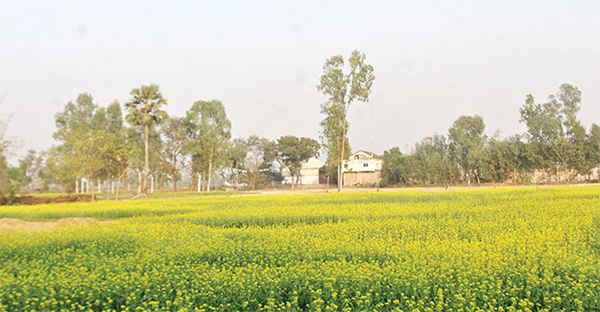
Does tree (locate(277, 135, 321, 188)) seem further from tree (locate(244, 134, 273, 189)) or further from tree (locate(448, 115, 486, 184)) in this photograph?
tree (locate(448, 115, 486, 184))

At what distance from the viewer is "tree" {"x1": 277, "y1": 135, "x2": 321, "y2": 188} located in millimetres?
64000

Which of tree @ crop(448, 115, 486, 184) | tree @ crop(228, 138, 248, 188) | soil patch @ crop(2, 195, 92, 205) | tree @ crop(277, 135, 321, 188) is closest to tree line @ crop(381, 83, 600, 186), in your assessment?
tree @ crop(448, 115, 486, 184)

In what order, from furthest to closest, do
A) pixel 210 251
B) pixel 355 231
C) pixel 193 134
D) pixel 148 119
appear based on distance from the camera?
1. pixel 193 134
2. pixel 148 119
3. pixel 355 231
4. pixel 210 251

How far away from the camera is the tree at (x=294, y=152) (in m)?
64.0

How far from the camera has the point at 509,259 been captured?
6480 millimetres

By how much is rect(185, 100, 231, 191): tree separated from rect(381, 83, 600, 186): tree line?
24.5m

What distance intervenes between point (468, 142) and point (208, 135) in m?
37.8

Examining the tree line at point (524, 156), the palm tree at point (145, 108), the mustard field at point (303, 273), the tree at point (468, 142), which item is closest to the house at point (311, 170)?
the tree line at point (524, 156)

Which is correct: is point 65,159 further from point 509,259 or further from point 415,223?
point 509,259

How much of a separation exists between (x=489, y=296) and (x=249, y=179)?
60407 mm

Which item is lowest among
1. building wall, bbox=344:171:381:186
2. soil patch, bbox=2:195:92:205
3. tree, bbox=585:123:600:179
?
soil patch, bbox=2:195:92:205

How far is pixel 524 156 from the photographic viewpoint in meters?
48.5

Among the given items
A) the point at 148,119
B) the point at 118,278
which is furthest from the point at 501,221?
the point at 148,119

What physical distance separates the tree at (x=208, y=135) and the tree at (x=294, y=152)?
10389 mm
